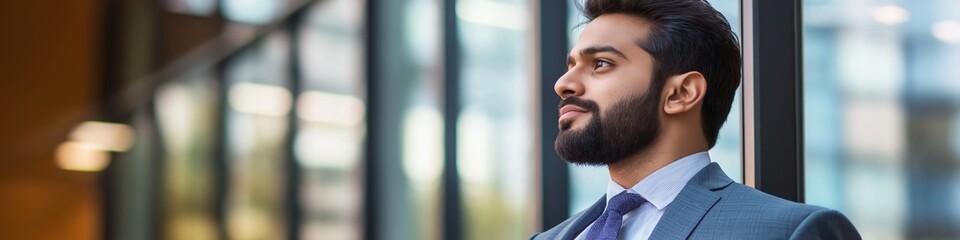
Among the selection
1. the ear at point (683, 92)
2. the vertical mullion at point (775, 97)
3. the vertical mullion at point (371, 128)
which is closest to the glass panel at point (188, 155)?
the vertical mullion at point (371, 128)

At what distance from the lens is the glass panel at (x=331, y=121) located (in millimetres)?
4281

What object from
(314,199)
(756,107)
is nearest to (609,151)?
(756,107)

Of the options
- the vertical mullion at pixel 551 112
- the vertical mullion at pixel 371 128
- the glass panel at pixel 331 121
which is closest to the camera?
the vertical mullion at pixel 551 112

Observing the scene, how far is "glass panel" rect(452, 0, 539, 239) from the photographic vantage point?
3473mm

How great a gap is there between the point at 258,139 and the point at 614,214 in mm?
2968

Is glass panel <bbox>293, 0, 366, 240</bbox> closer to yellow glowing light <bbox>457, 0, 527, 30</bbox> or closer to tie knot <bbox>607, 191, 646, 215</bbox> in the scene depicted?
yellow glowing light <bbox>457, 0, 527, 30</bbox>

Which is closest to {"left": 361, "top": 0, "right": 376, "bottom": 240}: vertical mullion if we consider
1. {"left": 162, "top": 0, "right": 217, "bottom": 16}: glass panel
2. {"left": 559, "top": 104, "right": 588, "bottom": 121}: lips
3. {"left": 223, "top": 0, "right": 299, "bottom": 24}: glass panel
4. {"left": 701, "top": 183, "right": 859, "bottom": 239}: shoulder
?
{"left": 223, "top": 0, "right": 299, "bottom": 24}: glass panel

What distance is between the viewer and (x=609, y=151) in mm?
1911

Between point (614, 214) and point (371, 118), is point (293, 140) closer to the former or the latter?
point (371, 118)

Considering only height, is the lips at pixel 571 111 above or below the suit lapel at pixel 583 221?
above

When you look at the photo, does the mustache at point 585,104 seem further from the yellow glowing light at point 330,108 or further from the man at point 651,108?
the yellow glowing light at point 330,108

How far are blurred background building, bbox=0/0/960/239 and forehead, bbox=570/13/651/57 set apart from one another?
1.58 feet

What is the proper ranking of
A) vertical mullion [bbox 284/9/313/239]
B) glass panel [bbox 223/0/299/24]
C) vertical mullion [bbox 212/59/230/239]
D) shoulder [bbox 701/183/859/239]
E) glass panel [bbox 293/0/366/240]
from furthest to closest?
vertical mullion [bbox 212/59/230/239] → glass panel [bbox 223/0/299/24] → vertical mullion [bbox 284/9/313/239] → glass panel [bbox 293/0/366/240] → shoulder [bbox 701/183/859/239]

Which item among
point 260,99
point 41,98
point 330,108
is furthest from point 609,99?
point 41,98
